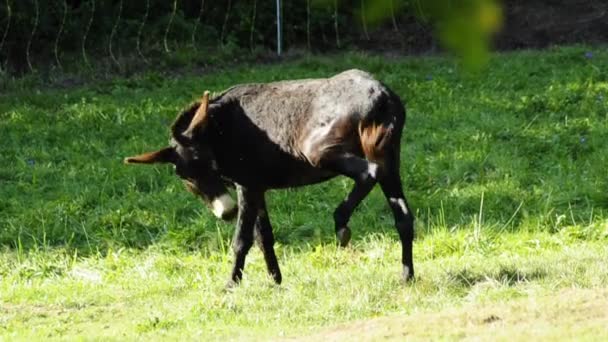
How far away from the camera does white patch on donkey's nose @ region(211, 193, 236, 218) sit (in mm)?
7988

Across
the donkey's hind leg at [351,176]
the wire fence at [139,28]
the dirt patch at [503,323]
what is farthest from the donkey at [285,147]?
the wire fence at [139,28]

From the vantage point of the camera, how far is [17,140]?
512 inches

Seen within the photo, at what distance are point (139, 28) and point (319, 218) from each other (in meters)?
6.66

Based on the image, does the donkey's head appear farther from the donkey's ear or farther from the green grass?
the green grass

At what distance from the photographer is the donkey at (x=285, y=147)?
7.48 meters

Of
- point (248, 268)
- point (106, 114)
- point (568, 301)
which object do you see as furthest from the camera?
point (106, 114)

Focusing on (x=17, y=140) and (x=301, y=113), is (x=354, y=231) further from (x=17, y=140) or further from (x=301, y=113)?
(x=17, y=140)

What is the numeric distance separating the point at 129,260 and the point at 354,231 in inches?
75.1

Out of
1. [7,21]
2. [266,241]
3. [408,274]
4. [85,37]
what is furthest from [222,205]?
[85,37]

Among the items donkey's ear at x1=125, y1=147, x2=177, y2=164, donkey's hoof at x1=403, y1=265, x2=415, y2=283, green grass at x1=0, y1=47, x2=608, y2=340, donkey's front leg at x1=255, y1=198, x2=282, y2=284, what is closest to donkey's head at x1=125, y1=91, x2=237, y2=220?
donkey's ear at x1=125, y1=147, x2=177, y2=164

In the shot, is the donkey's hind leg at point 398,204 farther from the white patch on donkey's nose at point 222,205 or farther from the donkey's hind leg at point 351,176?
the white patch on donkey's nose at point 222,205

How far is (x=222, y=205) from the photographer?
799 centimetres

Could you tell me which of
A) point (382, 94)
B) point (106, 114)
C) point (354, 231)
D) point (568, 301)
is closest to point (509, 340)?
point (568, 301)

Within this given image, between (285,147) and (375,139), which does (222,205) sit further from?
(375,139)
